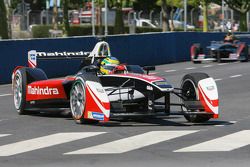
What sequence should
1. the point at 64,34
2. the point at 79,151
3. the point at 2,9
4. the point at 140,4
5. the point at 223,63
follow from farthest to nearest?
the point at 140,4
the point at 64,34
the point at 2,9
the point at 223,63
the point at 79,151

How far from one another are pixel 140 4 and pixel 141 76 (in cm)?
9158

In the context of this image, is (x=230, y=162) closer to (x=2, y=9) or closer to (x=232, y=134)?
(x=232, y=134)

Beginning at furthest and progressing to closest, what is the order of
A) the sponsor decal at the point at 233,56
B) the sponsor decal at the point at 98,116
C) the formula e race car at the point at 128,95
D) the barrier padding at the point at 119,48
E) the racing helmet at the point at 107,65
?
the sponsor decal at the point at 233,56 → the barrier padding at the point at 119,48 → the racing helmet at the point at 107,65 → the formula e race car at the point at 128,95 → the sponsor decal at the point at 98,116

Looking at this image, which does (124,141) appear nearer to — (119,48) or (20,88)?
(20,88)

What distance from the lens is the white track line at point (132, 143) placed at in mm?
9607

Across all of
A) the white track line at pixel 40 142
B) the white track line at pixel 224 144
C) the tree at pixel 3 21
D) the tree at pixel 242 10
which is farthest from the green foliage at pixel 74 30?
the white track line at pixel 224 144

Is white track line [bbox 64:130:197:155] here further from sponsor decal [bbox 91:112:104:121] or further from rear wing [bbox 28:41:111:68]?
rear wing [bbox 28:41:111:68]

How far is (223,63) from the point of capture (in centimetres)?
3306

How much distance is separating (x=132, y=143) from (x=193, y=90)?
7.78 feet

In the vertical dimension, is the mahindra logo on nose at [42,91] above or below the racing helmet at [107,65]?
below

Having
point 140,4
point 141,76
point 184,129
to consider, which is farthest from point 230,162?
point 140,4

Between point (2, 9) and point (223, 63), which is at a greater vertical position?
point (2, 9)

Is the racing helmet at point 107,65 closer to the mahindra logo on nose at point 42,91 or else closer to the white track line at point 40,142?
the mahindra logo on nose at point 42,91

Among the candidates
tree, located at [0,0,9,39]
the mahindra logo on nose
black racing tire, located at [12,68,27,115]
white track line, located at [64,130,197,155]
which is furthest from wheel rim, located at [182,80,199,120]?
tree, located at [0,0,9,39]
